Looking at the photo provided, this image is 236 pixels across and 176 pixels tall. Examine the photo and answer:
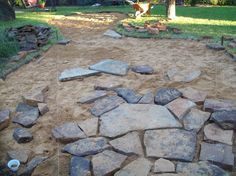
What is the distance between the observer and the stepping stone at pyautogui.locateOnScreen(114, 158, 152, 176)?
3.21 m

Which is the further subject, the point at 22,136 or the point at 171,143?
the point at 22,136

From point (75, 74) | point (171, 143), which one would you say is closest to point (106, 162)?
point (171, 143)

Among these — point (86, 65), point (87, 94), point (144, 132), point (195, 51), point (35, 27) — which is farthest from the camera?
point (35, 27)

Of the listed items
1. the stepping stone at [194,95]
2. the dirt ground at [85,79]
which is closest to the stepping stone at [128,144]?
the dirt ground at [85,79]

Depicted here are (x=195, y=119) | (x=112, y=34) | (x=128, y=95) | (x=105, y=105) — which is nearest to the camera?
(x=195, y=119)

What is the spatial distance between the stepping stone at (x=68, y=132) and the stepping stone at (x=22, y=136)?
29 cm

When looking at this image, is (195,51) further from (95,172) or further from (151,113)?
(95,172)

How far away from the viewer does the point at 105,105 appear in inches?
179

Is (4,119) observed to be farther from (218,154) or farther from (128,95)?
(218,154)

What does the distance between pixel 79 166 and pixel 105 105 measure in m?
1.33

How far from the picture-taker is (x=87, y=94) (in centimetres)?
492

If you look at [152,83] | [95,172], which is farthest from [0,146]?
[152,83]

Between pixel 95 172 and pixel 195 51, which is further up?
pixel 195 51

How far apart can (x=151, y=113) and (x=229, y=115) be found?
3.07 ft
